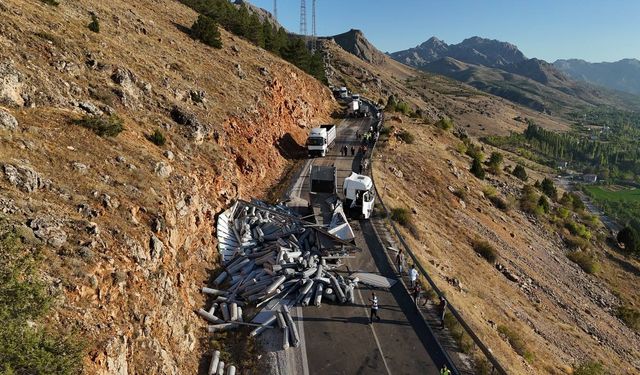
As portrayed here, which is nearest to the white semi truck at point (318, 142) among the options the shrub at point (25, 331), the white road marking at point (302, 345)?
the white road marking at point (302, 345)

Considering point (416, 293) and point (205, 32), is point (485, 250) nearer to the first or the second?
point (416, 293)

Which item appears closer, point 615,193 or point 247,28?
point 247,28

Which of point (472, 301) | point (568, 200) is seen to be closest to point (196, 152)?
point (472, 301)

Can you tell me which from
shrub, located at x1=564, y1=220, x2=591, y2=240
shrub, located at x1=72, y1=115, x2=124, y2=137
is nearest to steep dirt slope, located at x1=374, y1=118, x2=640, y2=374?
shrub, located at x1=564, y1=220, x2=591, y2=240

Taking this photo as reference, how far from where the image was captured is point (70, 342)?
10664 mm

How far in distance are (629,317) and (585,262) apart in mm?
10118

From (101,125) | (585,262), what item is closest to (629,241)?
(585,262)

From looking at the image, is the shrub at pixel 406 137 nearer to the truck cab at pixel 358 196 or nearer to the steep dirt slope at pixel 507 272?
the steep dirt slope at pixel 507 272

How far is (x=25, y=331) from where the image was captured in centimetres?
954

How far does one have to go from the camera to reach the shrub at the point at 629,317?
1614 inches

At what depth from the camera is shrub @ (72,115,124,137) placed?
70.2 feet

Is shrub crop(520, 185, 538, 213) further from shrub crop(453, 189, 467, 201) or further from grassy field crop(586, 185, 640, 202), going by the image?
grassy field crop(586, 185, 640, 202)

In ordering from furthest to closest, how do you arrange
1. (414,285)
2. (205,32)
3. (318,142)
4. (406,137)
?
(406,137) → (205,32) → (318,142) → (414,285)

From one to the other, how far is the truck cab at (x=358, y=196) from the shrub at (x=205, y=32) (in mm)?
28498
